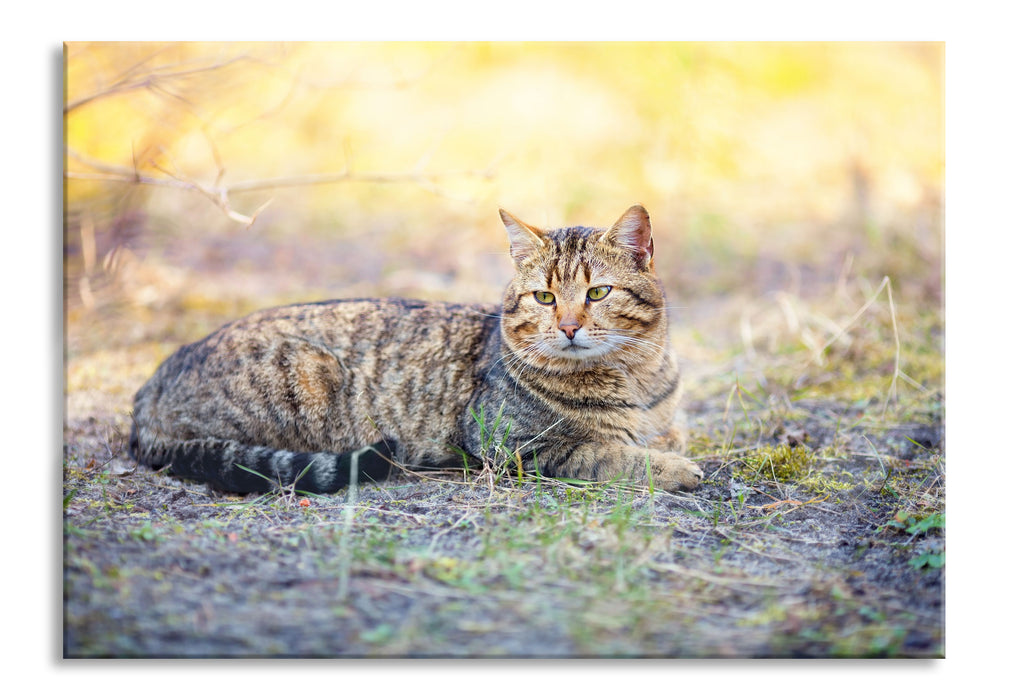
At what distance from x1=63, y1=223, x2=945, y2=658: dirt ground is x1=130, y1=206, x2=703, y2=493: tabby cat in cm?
13

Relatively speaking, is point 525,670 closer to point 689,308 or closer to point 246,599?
point 246,599

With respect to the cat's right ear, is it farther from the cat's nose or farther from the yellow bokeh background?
the yellow bokeh background

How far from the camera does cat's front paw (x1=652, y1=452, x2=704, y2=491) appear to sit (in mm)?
3025

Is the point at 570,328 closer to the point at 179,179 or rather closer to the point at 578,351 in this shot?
the point at 578,351

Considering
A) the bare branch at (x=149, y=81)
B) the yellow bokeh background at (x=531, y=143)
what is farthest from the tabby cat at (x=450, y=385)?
the bare branch at (x=149, y=81)

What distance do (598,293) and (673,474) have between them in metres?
0.73

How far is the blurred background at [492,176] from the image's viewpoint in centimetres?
367

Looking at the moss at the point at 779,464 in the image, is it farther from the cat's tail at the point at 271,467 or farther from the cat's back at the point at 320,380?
the cat's tail at the point at 271,467

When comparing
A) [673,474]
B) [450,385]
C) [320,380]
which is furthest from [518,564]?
[320,380]

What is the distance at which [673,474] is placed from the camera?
9.93 feet

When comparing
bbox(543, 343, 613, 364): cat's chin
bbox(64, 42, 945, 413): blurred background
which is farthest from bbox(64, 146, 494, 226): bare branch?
bbox(543, 343, 613, 364): cat's chin

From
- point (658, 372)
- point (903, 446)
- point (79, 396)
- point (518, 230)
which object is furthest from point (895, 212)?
point (79, 396)

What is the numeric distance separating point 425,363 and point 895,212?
11.0ft

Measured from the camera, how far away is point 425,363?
344 centimetres
